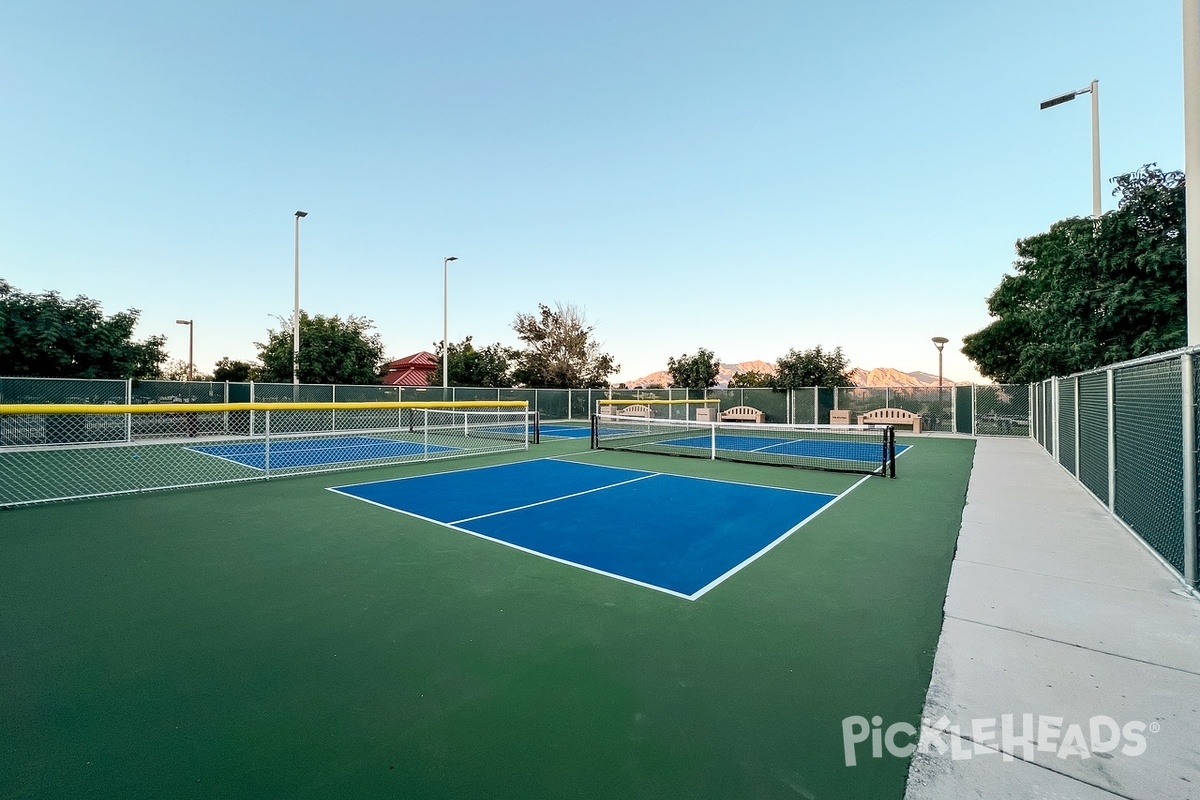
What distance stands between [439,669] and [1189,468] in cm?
611

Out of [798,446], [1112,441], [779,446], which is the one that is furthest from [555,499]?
[798,446]

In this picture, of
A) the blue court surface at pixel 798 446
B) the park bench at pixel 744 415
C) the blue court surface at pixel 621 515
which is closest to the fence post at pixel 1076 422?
the blue court surface at pixel 798 446

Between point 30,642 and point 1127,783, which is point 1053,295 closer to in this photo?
point 1127,783

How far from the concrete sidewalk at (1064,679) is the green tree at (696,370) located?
92.7 ft

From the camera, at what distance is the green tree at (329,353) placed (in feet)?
80.8

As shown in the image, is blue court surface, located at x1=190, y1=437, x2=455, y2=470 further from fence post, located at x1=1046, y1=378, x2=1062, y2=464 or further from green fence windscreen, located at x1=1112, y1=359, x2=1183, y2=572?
fence post, located at x1=1046, y1=378, x2=1062, y2=464

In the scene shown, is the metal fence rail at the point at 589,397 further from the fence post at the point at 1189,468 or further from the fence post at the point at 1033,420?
the fence post at the point at 1189,468

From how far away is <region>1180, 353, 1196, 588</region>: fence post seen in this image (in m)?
4.00

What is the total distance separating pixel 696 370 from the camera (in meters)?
33.7

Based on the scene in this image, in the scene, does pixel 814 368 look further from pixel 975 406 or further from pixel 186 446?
pixel 186 446

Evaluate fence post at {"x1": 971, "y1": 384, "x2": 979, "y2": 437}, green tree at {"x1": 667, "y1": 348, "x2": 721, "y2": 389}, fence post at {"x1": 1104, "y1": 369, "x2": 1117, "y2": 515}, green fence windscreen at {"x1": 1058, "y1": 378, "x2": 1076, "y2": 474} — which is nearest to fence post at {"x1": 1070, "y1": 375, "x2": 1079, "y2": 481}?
green fence windscreen at {"x1": 1058, "y1": 378, "x2": 1076, "y2": 474}

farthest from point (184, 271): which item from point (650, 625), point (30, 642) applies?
point (650, 625)

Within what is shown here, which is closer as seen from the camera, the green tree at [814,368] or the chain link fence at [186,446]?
Result: the chain link fence at [186,446]

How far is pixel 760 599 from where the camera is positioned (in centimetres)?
416
